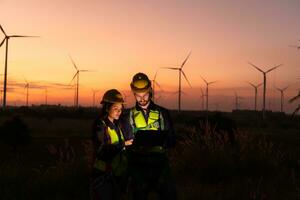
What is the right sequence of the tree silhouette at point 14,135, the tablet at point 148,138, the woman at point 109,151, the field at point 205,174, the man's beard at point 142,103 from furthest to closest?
the tree silhouette at point 14,135 < the field at point 205,174 < the man's beard at point 142,103 < the tablet at point 148,138 < the woman at point 109,151

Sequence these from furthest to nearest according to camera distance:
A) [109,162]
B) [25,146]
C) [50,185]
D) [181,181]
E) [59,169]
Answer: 1. [25,146]
2. [181,181]
3. [59,169]
4. [50,185]
5. [109,162]

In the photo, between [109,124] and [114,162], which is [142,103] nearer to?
[109,124]

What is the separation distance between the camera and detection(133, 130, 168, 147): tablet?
22.0 feet

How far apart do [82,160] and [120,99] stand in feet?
16.4

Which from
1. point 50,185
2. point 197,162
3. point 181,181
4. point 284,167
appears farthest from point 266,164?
point 50,185

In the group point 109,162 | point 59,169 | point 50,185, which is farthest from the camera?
point 59,169

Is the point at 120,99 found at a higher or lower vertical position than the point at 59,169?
higher

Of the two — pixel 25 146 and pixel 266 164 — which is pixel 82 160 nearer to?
pixel 266 164

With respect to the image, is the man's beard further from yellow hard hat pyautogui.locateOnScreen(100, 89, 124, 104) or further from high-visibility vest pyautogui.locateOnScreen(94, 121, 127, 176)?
high-visibility vest pyautogui.locateOnScreen(94, 121, 127, 176)

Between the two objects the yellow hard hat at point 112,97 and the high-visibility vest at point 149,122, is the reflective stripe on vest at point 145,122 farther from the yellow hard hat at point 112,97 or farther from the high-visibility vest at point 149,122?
the yellow hard hat at point 112,97

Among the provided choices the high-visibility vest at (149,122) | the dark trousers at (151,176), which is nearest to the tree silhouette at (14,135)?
the dark trousers at (151,176)

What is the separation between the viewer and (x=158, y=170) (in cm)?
682

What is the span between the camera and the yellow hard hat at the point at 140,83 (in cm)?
676

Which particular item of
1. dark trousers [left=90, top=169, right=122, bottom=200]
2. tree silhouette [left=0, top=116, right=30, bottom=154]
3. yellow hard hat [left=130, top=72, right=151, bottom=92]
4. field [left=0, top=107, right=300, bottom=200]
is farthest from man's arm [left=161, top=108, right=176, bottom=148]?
tree silhouette [left=0, top=116, right=30, bottom=154]
